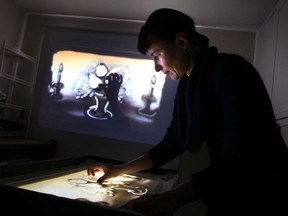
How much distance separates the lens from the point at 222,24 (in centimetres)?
255

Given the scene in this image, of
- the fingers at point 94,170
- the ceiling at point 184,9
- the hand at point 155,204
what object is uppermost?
the ceiling at point 184,9

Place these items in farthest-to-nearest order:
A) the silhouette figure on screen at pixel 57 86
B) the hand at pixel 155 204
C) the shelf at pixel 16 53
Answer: the silhouette figure on screen at pixel 57 86 < the shelf at pixel 16 53 < the hand at pixel 155 204

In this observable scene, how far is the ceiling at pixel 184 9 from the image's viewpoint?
2.20 metres

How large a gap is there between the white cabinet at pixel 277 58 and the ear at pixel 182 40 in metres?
1.11

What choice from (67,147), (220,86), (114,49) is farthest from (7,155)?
(220,86)

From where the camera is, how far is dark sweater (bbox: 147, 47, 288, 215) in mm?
628

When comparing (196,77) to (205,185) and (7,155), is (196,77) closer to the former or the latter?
(205,185)

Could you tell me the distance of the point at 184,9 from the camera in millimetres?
2354

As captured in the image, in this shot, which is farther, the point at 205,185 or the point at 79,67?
the point at 79,67

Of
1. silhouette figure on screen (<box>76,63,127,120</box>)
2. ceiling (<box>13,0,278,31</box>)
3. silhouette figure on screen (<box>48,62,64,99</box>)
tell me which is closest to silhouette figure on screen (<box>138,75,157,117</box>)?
silhouette figure on screen (<box>76,63,127,120</box>)

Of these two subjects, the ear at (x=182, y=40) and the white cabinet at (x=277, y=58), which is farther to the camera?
the white cabinet at (x=277, y=58)

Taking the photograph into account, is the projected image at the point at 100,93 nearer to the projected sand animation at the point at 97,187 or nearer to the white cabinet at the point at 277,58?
the white cabinet at the point at 277,58

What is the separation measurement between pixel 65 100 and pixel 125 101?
57 cm

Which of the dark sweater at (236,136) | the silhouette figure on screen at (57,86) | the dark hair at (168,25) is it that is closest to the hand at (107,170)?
the dark sweater at (236,136)
